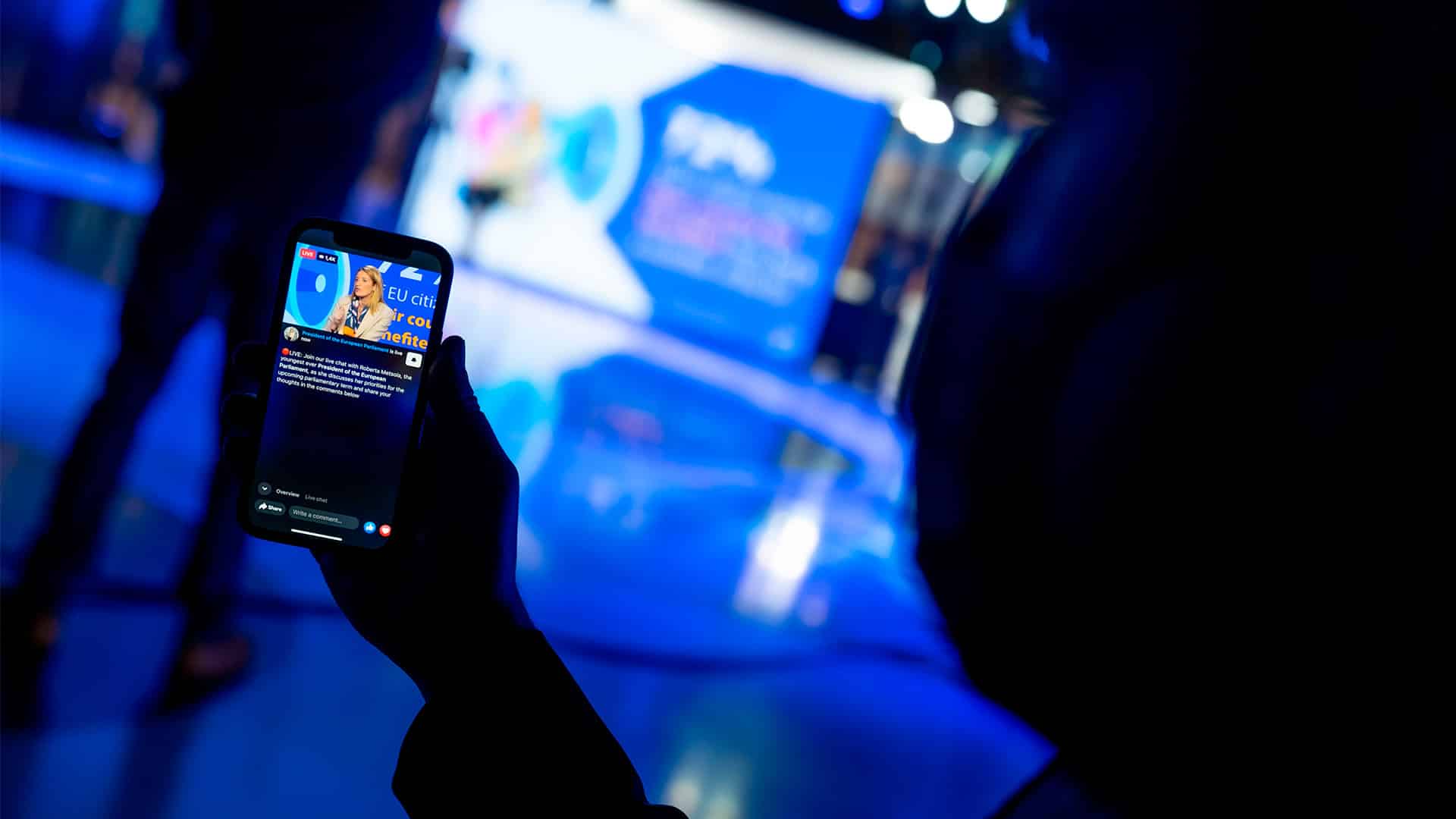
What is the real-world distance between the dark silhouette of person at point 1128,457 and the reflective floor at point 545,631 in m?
0.09

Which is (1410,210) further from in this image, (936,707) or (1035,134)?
(936,707)

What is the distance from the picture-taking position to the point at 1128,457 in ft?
1.01

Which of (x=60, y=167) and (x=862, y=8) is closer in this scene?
(x=60, y=167)

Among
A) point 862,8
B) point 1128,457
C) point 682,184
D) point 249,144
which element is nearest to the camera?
point 1128,457

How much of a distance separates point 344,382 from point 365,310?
3 centimetres

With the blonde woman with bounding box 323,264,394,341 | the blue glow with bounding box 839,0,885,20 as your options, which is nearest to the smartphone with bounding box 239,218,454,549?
the blonde woman with bounding box 323,264,394,341

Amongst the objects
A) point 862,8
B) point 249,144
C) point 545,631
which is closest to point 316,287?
point 249,144

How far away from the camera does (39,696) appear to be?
0.67m

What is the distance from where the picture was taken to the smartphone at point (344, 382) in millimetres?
339

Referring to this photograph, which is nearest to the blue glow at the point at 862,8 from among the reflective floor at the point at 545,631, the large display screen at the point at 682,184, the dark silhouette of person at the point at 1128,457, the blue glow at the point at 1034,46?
the large display screen at the point at 682,184

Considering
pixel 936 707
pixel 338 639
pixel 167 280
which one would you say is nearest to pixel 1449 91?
pixel 167 280

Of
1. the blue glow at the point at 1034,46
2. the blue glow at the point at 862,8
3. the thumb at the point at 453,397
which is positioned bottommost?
the thumb at the point at 453,397

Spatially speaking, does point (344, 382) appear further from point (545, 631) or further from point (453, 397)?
point (545, 631)

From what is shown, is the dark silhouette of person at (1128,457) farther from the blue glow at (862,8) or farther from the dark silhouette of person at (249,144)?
the blue glow at (862,8)
